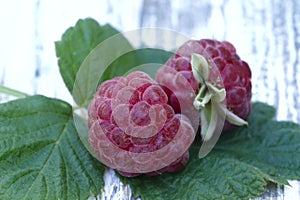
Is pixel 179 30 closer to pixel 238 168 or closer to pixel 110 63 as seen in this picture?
pixel 110 63

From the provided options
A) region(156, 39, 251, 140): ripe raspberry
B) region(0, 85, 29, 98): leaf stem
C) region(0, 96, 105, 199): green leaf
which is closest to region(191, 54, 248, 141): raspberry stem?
region(156, 39, 251, 140): ripe raspberry

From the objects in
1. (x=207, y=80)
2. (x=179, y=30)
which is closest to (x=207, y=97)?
(x=207, y=80)

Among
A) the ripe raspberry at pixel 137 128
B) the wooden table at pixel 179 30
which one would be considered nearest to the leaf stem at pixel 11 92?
the wooden table at pixel 179 30

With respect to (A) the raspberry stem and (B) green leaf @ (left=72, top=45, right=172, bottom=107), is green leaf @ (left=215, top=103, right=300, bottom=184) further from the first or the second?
(B) green leaf @ (left=72, top=45, right=172, bottom=107)

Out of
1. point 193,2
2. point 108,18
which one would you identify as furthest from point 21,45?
point 193,2

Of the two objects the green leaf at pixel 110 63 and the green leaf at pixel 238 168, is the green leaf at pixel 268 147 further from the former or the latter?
the green leaf at pixel 110 63
